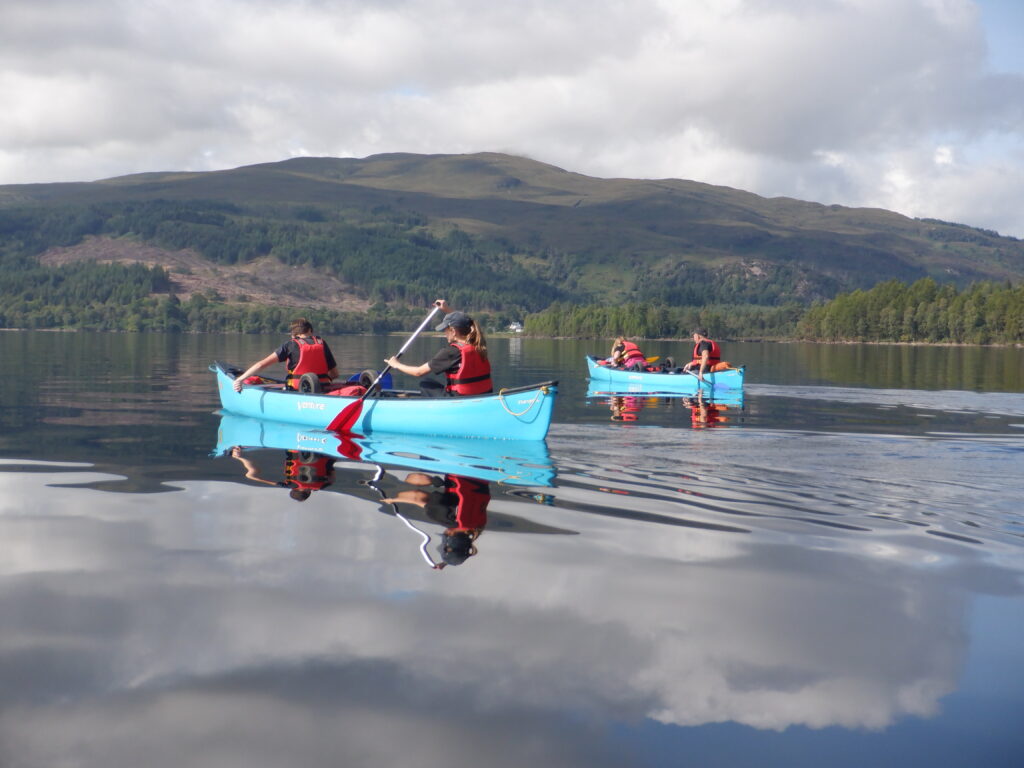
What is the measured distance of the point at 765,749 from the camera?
247 inches

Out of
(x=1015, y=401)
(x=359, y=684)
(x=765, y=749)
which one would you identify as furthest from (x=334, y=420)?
(x=1015, y=401)

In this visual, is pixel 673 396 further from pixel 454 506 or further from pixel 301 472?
pixel 454 506

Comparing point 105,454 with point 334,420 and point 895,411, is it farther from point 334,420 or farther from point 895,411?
point 895,411

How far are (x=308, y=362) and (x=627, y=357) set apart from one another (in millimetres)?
21479

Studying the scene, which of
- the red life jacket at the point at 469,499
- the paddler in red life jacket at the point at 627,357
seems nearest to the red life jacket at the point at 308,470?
the red life jacket at the point at 469,499

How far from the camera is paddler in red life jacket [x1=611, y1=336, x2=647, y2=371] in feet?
137

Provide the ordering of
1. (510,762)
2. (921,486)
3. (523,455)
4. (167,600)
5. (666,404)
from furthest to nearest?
(666,404) < (523,455) < (921,486) < (167,600) < (510,762)

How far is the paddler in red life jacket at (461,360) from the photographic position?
19922 millimetres

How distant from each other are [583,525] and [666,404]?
2122 centimetres

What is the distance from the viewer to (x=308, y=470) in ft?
55.8

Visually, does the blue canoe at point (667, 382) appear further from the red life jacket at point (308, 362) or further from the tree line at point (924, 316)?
the tree line at point (924, 316)

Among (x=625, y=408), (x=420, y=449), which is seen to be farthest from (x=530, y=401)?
(x=625, y=408)

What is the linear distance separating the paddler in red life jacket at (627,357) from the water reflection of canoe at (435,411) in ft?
65.8

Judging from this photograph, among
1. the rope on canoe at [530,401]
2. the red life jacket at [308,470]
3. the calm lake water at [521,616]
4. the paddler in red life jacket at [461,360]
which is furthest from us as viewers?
the paddler in red life jacket at [461,360]
